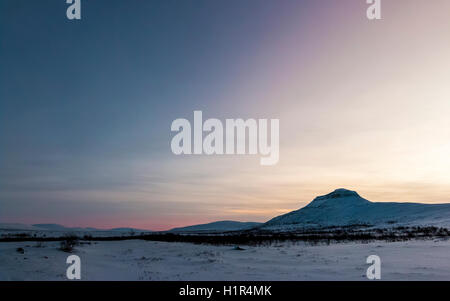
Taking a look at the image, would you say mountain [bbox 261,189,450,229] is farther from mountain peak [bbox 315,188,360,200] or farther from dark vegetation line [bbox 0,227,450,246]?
dark vegetation line [bbox 0,227,450,246]

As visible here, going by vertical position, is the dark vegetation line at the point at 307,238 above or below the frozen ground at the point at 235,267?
below

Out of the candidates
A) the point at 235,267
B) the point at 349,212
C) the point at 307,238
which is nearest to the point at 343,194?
the point at 349,212

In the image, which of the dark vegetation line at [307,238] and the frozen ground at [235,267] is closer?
the frozen ground at [235,267]

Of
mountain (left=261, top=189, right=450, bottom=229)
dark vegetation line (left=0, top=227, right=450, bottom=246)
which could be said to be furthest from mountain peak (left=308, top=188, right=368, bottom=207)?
dark vegetation line (left=0, top=227, right=450, bottom=246)

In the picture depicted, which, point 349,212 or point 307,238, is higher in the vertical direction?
point 307,238

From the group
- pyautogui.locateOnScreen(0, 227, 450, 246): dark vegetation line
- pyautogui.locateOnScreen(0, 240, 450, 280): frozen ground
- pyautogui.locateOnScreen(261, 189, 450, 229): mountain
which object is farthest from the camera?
pyautogui.locateOnScreen(261, 189, 450, 229): mountain

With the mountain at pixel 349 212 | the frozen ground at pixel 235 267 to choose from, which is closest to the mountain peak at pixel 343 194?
the mountain at pixel 349 212

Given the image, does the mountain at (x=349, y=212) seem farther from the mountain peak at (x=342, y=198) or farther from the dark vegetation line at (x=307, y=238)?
the dark vegetation line at (x=307, y=238)

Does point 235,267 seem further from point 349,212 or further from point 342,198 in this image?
point 342,198

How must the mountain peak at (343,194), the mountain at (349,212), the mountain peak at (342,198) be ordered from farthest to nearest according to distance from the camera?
the mountain peak at (343,194) < the mountain peak at (342,198) < the mountain at (349,212)
